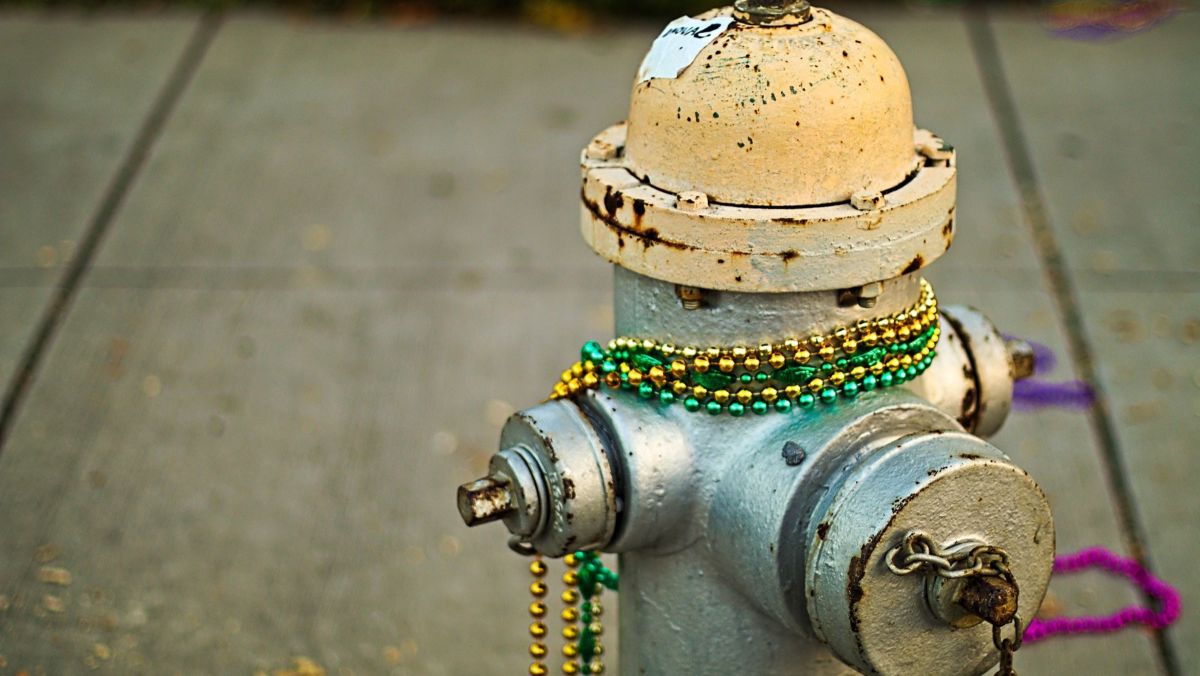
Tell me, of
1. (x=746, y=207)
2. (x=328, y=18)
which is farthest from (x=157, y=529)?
(x=328, y=18)

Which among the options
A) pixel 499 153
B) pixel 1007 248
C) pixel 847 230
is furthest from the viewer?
pixel 499 153

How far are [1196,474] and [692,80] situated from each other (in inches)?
80.2

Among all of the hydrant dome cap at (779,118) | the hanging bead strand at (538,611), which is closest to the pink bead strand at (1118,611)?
the hanging bead strand at (538,611)

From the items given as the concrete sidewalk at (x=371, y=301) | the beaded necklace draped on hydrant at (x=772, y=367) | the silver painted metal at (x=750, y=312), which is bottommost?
the concrete sidewalk at (x=371, y=301)

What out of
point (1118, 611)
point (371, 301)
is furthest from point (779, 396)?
point (371, 301)

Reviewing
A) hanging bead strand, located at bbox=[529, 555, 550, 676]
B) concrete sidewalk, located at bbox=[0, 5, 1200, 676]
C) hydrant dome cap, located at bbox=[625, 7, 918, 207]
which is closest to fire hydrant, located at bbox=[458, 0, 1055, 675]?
hydrant dome cap, located at bbox=[625, 7, 918, 207]

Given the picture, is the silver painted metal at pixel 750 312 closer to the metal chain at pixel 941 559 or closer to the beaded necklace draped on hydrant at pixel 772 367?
the beaded necklace draped on hydrant at pixel 772 367

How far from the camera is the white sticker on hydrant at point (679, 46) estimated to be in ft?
4.59

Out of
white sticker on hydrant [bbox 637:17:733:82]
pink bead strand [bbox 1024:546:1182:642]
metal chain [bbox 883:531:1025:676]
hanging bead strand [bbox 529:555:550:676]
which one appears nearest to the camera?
metal chain [bbox 883:531:1025:676]

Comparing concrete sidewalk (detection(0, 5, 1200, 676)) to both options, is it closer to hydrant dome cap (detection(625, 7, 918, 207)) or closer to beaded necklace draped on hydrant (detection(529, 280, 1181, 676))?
beaded necklace draped on hydrant (detection(529, 280, 1181, 676))

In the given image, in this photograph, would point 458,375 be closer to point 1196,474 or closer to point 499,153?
point 499,153

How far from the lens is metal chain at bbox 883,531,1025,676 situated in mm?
1289

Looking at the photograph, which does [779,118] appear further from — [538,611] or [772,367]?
[538,611]

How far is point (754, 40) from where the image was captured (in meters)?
1.39
